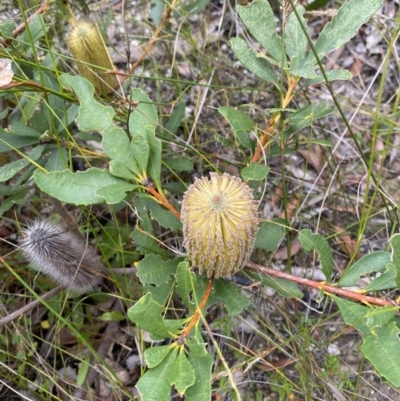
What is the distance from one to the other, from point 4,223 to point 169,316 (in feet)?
2.45

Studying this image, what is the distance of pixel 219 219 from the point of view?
3.42 feet

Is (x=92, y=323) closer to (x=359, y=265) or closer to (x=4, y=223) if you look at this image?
(x=4, y=223)

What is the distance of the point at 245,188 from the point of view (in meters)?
1.10

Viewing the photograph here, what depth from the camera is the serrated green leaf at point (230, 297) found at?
48.6 inches

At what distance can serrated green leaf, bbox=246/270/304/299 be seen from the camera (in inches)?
50.3

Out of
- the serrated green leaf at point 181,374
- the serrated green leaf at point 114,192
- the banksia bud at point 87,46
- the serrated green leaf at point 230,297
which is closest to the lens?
the serrated green leaf at point 181,374

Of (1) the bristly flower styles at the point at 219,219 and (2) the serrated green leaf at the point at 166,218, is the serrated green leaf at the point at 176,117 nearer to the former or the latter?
(2) the serrated green leaf at the point at 166,218

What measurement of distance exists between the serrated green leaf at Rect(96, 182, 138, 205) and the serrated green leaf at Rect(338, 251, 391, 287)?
0.54 m

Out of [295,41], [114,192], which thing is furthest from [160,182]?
[295,41]

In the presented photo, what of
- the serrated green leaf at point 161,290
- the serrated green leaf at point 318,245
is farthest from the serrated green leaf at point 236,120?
the serrated green leaf at point 161,290

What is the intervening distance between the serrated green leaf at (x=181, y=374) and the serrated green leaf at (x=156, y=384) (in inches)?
0.6

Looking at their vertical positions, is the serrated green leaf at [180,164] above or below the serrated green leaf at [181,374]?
above

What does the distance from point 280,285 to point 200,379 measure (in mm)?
339

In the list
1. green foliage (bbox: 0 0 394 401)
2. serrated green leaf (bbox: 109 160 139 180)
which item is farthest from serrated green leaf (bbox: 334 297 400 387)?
serrated green leaf (bbox: 109 160 139 180)
